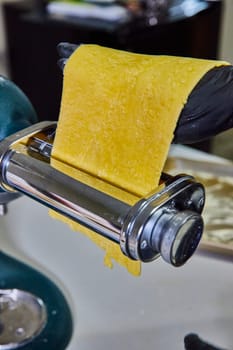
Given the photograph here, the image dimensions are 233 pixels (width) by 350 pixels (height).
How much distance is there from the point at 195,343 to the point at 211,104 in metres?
0.27

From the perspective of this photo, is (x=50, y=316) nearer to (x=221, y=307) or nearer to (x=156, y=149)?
(x=221, y=307)

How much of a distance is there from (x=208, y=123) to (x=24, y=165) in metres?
0.15

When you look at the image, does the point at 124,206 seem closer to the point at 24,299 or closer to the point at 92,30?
the point at 24,299

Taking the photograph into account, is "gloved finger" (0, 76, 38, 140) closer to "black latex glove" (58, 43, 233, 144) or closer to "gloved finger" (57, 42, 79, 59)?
"gloved finger" (57, 42, 79, 59)

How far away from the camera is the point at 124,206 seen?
1.26ft

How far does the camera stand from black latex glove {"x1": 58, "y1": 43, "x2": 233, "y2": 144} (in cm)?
36

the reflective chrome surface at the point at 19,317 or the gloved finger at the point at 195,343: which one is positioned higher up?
the gloved finger at the point at 195,343

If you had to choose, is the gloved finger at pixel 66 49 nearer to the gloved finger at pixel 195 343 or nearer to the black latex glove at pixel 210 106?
the black latex glove at pixel 210 106

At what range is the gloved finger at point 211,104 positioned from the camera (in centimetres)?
36

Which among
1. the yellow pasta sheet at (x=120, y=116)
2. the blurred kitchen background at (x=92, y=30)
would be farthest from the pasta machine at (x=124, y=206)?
the blurred kitchen background at (x=92, y=30)

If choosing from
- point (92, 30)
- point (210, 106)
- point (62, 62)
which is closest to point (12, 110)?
point (62, 62)

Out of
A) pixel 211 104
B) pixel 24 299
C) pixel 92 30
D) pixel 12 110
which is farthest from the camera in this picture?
pixel 92 30

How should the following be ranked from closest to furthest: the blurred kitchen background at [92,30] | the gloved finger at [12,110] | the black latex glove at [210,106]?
the black latex glove at [210,106] < the gloved finger at [12,110] < the blurred kitchen background at [92,30]

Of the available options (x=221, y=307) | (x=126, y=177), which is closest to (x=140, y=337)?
(x=221, y=307)
